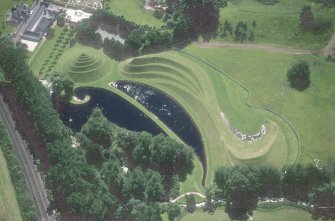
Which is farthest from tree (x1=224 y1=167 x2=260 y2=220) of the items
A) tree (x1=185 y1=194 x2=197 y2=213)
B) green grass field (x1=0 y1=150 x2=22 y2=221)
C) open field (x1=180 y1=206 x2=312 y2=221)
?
green grass field (x1=0 y1=150 x2=22 y2=221)

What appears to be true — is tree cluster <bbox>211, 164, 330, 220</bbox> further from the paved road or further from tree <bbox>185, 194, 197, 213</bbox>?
the paved road

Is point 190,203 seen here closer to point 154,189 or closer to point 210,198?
point 210,198

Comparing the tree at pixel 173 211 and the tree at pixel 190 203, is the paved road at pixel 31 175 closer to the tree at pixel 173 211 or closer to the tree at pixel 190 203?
the tree at pixel 173 211

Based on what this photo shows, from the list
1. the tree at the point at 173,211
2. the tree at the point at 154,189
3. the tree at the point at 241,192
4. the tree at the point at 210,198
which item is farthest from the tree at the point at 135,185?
the tree at the point at 241,192

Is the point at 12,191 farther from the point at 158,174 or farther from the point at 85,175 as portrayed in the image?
the point at 158,174

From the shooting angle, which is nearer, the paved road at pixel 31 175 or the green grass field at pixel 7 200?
the green grass field at pixel 7 200

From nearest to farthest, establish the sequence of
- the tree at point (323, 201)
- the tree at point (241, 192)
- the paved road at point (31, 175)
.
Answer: the tree at point (241, 192) < the tree at point (323, 201) < the paved road at point (31, 175)

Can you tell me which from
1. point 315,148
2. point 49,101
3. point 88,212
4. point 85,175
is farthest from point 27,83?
point 315,148

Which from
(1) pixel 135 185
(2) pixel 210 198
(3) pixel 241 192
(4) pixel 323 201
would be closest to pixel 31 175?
(1) pixel 135 185
